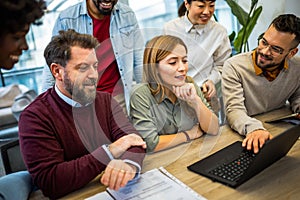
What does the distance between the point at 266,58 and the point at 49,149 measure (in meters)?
1.10

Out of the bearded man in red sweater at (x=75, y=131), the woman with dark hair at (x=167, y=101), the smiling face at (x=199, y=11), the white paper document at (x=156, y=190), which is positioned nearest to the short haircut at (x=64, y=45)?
the bearded man in red sweater at (x=75, y=131)

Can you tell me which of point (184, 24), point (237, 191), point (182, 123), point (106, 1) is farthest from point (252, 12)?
point (237, 191)

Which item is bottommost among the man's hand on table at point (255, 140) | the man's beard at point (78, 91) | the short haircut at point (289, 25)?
the man's hand on table at point (255, 140)

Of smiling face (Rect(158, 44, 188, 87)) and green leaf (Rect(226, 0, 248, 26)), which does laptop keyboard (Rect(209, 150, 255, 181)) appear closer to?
smiling face (Rect(158, 44, 188, 87))

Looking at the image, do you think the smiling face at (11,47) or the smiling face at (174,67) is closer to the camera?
the smiling face at (11,47)

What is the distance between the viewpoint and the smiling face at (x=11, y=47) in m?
0.68

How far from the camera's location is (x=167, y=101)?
130cm

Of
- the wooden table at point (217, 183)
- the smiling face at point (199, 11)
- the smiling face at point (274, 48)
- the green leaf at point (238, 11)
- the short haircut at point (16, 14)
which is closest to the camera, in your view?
the short haircut at point (16, 14)

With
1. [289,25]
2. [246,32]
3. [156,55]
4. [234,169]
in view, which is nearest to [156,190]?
[234,169]

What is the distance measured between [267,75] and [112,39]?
2.68 feet

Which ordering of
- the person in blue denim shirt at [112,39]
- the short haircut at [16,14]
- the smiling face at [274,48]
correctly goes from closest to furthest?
the short haircut at [16,14], the person in blue denim shirt at [112,39], the smiling face at [274,48]

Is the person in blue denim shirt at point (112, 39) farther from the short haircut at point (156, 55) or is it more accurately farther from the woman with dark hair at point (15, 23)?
the woman with dark hair at point (15, 23)

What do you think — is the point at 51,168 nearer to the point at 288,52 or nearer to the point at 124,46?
the point at 124,46

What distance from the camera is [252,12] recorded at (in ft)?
8.59
